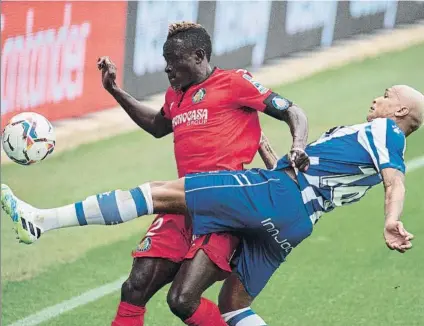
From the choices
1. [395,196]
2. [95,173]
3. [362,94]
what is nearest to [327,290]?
[395,196]

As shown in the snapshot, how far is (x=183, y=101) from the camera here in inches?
267

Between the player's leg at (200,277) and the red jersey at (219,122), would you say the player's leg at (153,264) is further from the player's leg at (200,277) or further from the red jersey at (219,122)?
the red jersey at (219,122)

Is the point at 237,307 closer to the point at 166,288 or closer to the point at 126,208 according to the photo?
the point at 126,208

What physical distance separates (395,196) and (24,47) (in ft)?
20.2

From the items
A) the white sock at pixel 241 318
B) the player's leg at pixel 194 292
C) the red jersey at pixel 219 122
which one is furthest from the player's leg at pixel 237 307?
the red jersey at pixel 219 122

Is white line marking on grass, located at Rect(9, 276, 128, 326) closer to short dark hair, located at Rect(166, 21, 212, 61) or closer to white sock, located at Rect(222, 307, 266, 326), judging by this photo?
white sock, located at Rect(222, 307, 266, 326)

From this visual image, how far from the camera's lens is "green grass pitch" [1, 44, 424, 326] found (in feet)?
27.0

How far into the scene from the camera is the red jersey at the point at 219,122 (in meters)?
6.66

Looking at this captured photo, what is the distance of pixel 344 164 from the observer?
626 cm

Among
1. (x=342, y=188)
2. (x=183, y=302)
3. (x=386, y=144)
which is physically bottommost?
(x=183, y=302)

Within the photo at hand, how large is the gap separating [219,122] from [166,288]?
2.57m

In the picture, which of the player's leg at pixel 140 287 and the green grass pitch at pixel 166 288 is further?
the green grass pitch at pixel 166 288

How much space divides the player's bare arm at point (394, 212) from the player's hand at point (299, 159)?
1.36 ft

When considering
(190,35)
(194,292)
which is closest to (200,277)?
(194,292)
